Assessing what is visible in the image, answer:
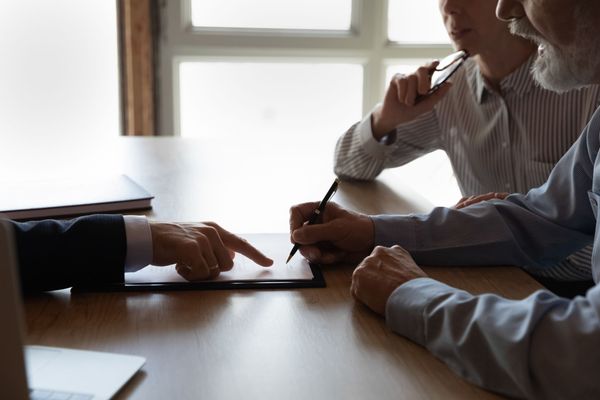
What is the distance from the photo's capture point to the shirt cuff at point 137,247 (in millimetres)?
1021

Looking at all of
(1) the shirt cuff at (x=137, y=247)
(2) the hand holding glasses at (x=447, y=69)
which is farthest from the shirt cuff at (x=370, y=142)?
(1) the shirt cuff at (x=137, y=247)

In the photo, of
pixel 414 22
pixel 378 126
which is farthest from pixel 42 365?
pixel 414 22

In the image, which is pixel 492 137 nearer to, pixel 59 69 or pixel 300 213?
pixel 300 213

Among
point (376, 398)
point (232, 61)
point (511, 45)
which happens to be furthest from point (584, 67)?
point (232, 61)

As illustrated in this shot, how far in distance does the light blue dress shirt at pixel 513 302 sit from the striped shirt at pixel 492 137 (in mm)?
379

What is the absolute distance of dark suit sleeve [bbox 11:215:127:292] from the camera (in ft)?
3.15

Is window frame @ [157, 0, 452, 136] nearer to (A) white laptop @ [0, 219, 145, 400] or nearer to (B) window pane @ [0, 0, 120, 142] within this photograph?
(B) window pane @ [0, 0, 120, 142]

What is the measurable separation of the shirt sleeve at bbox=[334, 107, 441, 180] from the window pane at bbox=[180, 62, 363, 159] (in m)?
1.57

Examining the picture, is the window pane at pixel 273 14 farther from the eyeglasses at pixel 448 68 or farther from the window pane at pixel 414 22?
the eyeglasses at pixel 448 68

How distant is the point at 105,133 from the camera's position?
11.1 ft

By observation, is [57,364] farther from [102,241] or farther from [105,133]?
[105,133]

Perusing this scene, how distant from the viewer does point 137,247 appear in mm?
1025

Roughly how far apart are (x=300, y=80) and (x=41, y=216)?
2451mm

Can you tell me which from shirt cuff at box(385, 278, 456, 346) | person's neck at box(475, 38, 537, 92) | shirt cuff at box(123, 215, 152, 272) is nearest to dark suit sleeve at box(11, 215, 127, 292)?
shirt cuff at box(123, 215, 152, 272)
